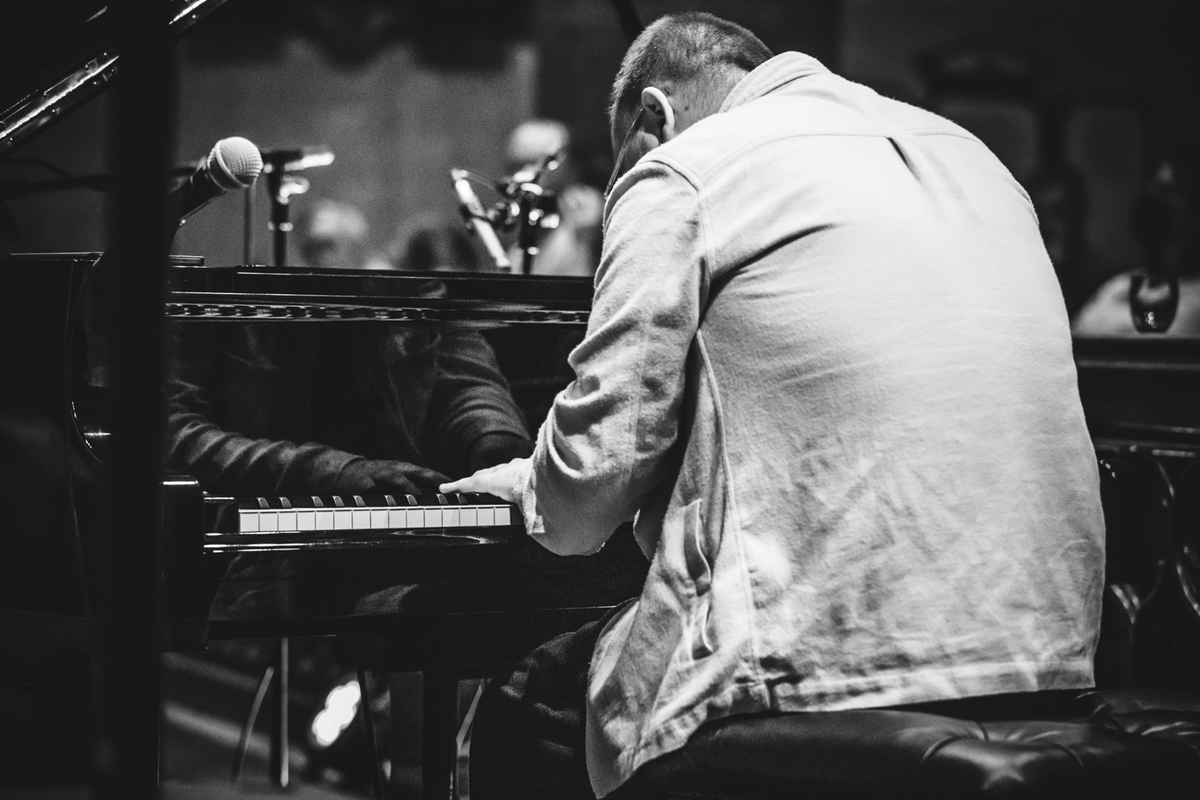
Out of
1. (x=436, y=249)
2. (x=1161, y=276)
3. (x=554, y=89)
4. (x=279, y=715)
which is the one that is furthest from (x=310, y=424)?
(x=554, y=89)

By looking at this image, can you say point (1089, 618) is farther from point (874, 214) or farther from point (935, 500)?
point (874, 214)

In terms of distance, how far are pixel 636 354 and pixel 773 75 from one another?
0.46m

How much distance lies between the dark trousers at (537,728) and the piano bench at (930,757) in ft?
0.45

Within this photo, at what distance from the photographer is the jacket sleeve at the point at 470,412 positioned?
2.26 metres

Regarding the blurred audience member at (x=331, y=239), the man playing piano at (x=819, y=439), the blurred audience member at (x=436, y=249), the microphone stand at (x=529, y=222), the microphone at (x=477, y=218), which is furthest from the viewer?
the blurred audience member at (x=436, y=249)

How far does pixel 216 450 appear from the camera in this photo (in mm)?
2127

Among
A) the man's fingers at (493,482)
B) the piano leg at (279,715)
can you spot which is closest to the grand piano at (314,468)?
the man's fingers at (493,482)

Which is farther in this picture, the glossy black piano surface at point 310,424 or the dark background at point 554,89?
the dark background at point 554,89

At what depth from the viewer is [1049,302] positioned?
5.66ft

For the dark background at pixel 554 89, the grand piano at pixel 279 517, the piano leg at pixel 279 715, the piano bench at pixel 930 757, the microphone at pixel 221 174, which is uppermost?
the dark background at pixel 554 89

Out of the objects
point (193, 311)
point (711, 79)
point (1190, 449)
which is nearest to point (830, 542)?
point (711, 79)

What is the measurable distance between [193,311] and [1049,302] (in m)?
1.24

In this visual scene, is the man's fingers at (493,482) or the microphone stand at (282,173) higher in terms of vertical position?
the microphone stand at (282,173)

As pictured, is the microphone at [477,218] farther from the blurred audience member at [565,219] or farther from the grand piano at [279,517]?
the blurred audience member at [565,219]
